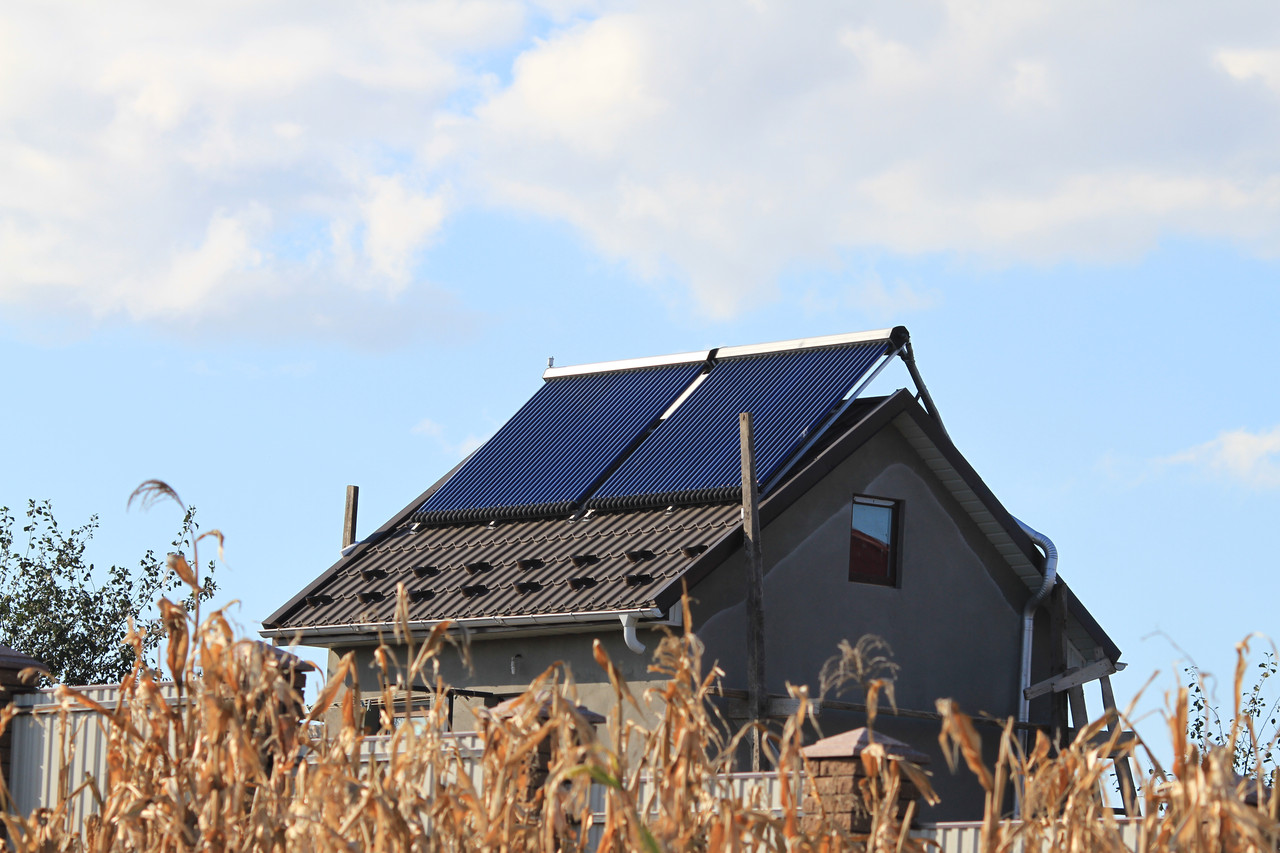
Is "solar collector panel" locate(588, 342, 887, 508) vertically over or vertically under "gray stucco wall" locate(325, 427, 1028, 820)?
over

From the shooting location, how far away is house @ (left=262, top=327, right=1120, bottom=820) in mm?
14383

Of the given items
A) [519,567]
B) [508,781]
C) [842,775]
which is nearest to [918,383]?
[519,567]

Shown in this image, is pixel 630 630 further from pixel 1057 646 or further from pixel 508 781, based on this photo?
pixel 508 781

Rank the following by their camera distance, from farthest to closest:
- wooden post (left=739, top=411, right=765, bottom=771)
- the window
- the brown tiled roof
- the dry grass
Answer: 1. the window
2. the brown tiled roof
3. wooden post (left=739, top=411, right=765, bottom=771)
4. the dry grass

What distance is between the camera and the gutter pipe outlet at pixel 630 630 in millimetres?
13477

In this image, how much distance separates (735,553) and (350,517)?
224 inches

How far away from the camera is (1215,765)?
2.56 m

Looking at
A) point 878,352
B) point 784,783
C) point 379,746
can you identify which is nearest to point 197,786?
point 784,783

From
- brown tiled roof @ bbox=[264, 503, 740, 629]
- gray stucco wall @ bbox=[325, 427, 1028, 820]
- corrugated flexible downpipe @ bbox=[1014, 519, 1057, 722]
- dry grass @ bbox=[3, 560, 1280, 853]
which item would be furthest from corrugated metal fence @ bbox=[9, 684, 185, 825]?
corrugated flexible downpipe @ bbox=[1014, 519, 1057, 722]

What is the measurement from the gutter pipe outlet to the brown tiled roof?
8cm

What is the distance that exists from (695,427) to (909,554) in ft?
8.03

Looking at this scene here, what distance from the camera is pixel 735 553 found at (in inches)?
562

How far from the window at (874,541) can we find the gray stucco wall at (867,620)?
93mm

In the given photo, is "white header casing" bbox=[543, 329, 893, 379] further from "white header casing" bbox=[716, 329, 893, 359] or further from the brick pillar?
the brick pillar
